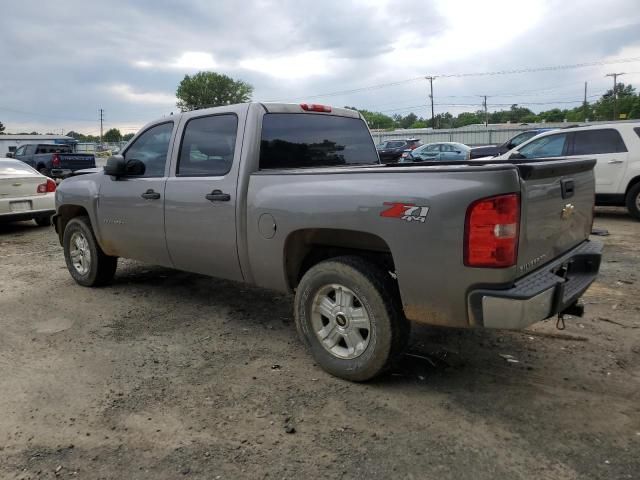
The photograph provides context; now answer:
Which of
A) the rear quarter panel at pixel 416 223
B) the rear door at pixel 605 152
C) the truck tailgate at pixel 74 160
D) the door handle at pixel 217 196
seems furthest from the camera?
the truck tailgate at pixel 74 160

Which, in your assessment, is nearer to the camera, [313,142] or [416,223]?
[416,223]

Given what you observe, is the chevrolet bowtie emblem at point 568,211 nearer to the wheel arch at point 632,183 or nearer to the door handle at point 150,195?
the door handle at point 150,195

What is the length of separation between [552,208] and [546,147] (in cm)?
814

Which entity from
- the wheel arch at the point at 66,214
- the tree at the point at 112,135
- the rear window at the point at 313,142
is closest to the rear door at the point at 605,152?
the rear window at the point at 313,142

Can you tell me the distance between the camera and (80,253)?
5996mm

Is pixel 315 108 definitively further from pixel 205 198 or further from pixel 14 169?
pixel 14 169

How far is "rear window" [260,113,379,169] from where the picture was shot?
162 inches

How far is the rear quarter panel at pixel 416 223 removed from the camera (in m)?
2.74

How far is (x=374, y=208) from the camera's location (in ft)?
10.1

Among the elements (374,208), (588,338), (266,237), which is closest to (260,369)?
(266,237)

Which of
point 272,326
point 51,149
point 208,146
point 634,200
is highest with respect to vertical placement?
point 51,149

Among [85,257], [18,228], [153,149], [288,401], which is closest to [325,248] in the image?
[288,401]

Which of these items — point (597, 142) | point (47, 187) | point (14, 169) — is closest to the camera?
point (597, 142)

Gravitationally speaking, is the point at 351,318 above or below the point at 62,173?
below
